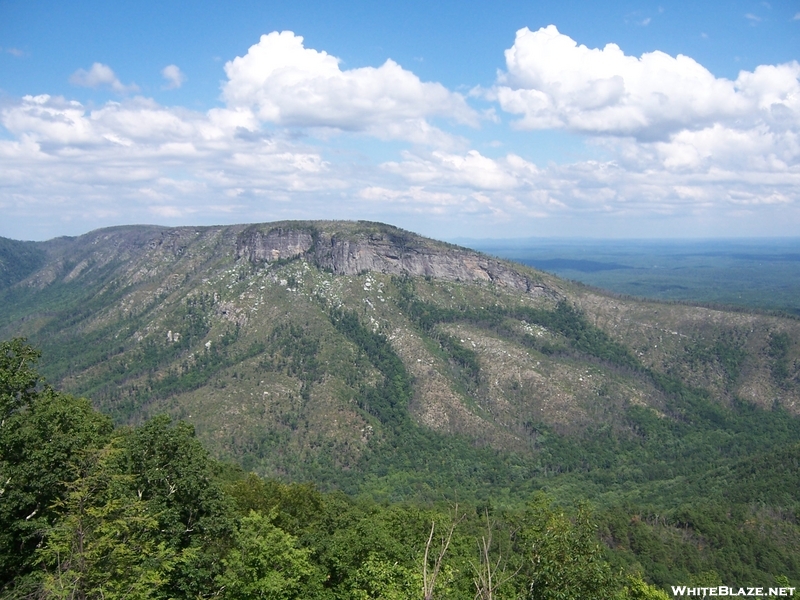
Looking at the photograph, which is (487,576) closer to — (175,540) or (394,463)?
(175,540)

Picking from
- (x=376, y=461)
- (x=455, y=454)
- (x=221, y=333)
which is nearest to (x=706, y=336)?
(x=455, y=454)

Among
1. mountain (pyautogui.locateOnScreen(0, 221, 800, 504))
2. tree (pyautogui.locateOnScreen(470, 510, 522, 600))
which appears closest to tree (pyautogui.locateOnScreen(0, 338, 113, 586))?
tree (pyautogui.locateOnScreen(470, 510, 522, 600))

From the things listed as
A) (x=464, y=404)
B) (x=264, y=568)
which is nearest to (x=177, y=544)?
(x=264, y=568)

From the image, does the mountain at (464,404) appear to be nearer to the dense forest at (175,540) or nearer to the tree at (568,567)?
the dense forest at (175,540)

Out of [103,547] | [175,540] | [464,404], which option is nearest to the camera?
[103,547]

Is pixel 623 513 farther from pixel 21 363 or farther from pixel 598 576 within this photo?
pixel 21 363

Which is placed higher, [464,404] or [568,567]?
[568,567]

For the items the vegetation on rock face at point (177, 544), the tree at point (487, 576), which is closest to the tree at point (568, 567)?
the vegetation on rock face at point (177, 544)

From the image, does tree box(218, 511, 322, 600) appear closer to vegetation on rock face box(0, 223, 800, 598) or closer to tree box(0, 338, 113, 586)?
vegetation on rock face box(0, 223, 800, 598)
